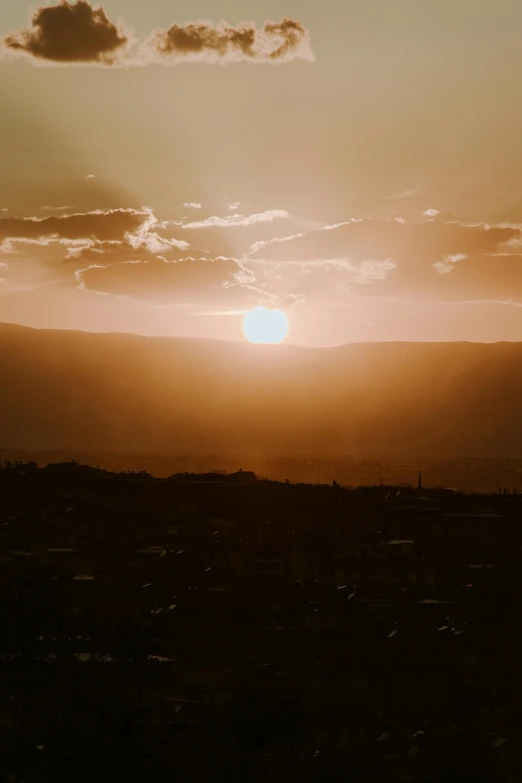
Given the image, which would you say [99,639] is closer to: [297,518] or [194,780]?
[194,780]

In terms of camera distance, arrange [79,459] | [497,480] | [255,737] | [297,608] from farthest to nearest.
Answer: [79,459], [497,480], [297,608], [255,737]

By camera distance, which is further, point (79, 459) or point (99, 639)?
point (79, 459)

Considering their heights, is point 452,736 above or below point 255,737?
below

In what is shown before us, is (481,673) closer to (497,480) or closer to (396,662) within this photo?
(396,662)

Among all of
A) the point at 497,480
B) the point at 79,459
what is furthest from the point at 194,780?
the point at 79,459

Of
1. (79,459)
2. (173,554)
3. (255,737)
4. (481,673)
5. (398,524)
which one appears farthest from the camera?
(79,459)

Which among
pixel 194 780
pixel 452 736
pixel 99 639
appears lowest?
pixel 452 736

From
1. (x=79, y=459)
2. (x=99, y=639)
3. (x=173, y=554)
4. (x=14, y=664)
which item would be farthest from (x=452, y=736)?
(x=79, y=459)
